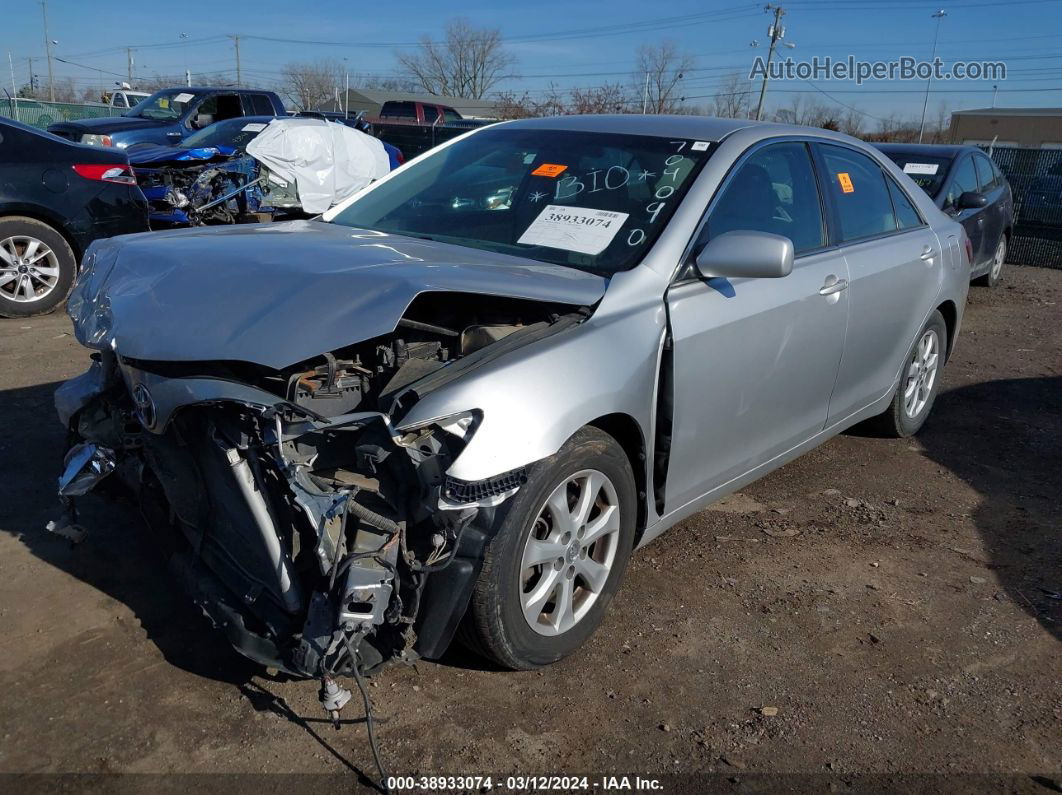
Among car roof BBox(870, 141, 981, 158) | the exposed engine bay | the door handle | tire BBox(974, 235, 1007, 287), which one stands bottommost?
tire BBox(974, 235, 1007, 287)

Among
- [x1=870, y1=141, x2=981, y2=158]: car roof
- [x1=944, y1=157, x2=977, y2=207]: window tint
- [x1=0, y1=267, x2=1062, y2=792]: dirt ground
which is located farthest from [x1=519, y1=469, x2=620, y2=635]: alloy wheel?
[x1=870, y1=141, x2=981, y2=158]: car roof

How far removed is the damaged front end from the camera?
2.41 metres

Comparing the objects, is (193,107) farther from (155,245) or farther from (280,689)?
(280,689)

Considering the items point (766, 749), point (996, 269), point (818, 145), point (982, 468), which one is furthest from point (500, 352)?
point (996, 269)

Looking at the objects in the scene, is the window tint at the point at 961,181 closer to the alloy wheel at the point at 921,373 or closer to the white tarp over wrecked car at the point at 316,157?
the alloy wheel at the point at 921,373

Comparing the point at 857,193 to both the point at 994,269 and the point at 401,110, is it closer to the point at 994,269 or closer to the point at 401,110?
the point at 994,269

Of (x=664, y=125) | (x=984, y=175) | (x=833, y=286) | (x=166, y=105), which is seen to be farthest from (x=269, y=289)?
(x=166, y=105)

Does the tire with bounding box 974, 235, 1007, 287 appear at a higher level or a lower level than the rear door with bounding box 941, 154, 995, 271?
lower

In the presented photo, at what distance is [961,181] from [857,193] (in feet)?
18.4

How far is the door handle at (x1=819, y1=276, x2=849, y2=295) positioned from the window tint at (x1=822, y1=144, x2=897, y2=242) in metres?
0.28

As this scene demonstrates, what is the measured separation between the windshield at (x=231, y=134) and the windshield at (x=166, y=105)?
4.13m

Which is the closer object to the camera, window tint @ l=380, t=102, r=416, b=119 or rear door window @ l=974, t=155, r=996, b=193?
rear door window @ l=974, t=155, r=996, b=193

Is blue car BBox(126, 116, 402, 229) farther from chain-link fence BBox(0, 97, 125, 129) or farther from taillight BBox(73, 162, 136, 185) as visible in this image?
chain-link fence BBox(0, 97, 125, 129)

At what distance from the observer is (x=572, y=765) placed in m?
2.54
